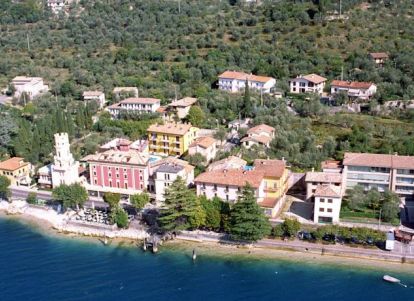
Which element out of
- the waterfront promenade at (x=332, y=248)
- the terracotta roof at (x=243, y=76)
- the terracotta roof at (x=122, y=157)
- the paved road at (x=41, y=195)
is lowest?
the waterfront promenade at (x=332, y=248)

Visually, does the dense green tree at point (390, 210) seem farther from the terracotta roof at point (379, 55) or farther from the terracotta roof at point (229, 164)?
the terracotta roof at point (379, 55)

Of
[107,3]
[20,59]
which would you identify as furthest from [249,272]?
[107,3]

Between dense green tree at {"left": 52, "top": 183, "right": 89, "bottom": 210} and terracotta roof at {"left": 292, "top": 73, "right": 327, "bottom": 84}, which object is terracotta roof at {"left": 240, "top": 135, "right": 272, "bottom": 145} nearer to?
dense green tree at {"left": 52, "top": 183, "right": 89, "bottom": 210}

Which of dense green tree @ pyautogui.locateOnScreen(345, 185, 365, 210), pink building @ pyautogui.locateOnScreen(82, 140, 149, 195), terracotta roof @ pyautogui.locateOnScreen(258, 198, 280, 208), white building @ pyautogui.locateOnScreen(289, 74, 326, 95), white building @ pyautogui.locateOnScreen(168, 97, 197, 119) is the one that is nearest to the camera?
terracotta roof @ pyautogui.locateOnScreen(258, 198, 280, 208)

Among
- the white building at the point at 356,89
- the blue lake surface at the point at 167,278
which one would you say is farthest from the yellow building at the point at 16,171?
the white building at the point at 356,89

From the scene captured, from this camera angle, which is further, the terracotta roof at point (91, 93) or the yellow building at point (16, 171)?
the terracotta roof at point (91, 93)

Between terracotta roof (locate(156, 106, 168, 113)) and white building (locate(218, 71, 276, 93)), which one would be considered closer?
terracotta roof (locate(156, 106, 168, 113))

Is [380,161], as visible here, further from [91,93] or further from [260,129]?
[91,93]

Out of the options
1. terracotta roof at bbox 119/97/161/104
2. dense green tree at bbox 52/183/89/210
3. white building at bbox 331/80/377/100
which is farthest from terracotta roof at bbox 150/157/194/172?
white building at bbox 331/80/377/100
